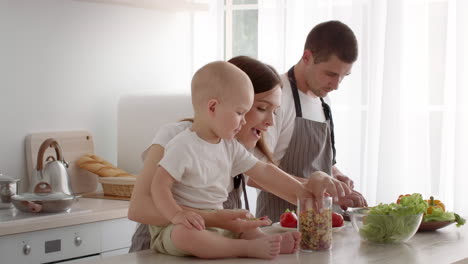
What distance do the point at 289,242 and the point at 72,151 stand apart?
199 cm

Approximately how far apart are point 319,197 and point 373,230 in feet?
0.53

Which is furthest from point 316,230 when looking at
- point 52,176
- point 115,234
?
point 52,176

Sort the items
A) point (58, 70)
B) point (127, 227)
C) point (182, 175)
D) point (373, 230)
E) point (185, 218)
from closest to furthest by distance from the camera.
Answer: point (185, 218) → point (182, 175) → point (373, 230) → point (127, 227) → point (58, 70)

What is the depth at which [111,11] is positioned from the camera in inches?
148

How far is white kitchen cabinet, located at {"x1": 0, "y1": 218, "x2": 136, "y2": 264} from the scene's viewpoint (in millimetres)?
2707

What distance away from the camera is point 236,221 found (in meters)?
1.77

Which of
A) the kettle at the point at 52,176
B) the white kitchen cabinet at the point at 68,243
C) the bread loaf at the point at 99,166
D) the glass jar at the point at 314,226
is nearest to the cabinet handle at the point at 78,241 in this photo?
the white kitchen cabinet at the point at 68,243

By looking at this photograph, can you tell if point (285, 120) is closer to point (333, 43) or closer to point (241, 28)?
point (333, 43)

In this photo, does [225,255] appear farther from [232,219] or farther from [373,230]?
[373,230]

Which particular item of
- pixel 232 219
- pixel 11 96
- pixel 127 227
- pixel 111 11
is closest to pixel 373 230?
pixel 232 219

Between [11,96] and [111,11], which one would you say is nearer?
[11,96]

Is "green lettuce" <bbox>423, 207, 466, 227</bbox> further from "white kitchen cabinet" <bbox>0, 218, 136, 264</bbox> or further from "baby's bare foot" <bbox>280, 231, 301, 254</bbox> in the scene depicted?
"white kitchen cabinet" <bbox>0, 218, 136, 264</bbox>

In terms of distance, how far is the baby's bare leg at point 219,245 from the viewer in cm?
167

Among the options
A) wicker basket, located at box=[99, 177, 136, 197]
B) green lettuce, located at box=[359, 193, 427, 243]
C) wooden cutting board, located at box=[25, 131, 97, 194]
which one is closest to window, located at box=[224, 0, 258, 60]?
wooden cutting board, located at box=[25, 131, 97, 194]
